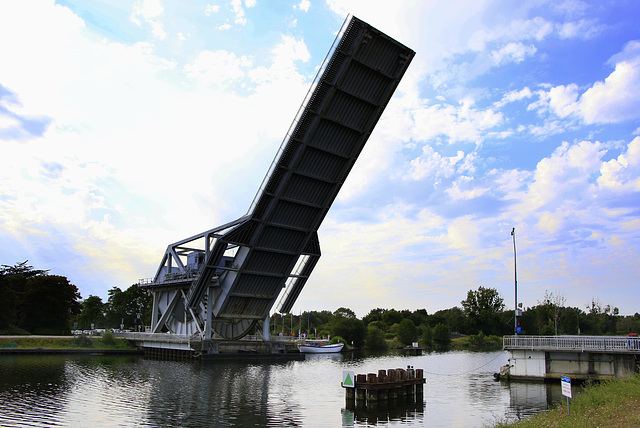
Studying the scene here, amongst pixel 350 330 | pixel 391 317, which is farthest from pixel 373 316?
pixel 350 330

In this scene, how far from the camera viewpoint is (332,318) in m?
98.2

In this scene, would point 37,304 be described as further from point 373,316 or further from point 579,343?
point 373,316

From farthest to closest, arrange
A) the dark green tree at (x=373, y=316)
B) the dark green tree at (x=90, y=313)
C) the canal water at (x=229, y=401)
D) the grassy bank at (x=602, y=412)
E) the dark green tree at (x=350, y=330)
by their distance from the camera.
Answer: the dark green tree at (x=373, y=316) < the dark green tree at (x=90, y=313) < the dark green tree at (x=350, y=330) < the canal water at (x=229, y=401) < the grassy bank at (x=602, y=412)

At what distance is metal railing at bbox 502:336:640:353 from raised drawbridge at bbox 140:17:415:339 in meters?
16.6

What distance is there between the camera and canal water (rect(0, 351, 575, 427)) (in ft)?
57.3

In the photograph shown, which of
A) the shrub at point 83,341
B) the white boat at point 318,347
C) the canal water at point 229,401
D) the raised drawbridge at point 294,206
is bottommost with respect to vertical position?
the white boat at point 318,347

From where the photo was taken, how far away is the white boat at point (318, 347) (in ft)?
221

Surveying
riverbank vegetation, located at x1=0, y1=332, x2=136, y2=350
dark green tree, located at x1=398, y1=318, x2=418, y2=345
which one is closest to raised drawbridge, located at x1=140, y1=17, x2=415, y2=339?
riverbank vegetation, located at x1=0, y1=332, x2=136, y2=350

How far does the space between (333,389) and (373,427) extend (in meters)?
10.2

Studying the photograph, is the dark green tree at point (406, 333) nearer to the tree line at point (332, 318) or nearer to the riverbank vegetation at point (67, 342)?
the tree line at point (332, 318)

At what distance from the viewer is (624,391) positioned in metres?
16.9

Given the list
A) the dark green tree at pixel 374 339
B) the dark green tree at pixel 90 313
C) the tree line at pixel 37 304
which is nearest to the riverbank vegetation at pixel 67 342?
the tree line at pixel 37 304

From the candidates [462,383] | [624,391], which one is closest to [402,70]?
[462,383]

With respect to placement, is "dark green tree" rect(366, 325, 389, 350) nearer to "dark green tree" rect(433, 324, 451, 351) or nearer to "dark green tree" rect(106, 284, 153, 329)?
"dark green tree" rect(433, 324, 451, 351)
